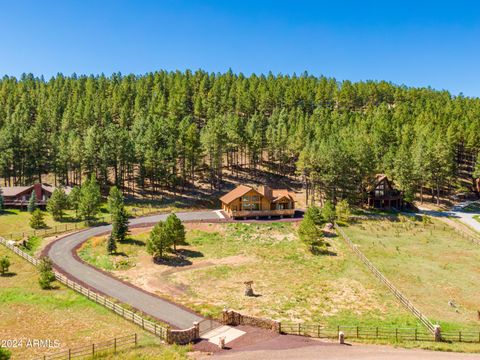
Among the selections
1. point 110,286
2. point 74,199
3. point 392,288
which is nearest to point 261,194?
point 392,288

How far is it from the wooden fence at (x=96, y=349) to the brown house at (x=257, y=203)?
3989 cm

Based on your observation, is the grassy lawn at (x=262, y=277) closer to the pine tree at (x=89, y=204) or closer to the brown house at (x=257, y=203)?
the brown house at (x=257, y=203)

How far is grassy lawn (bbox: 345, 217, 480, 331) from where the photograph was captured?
114 ft

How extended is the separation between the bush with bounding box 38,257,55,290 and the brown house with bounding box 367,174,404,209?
60.3 m

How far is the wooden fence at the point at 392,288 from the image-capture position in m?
31.1

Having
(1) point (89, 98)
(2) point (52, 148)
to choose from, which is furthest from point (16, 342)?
(1) point (89, 98)

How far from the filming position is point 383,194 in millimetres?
77000

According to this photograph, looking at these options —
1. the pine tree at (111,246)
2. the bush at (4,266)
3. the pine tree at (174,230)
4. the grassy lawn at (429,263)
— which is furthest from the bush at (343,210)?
the bush at (4,266)

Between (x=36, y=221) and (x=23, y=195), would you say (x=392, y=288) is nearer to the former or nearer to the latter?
(x=36, y=221)

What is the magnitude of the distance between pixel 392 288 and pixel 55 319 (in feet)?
102

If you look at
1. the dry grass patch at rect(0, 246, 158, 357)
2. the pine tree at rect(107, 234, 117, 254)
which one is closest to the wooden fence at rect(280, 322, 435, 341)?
the dry grass patch at rect(0, 246, 158, 357)

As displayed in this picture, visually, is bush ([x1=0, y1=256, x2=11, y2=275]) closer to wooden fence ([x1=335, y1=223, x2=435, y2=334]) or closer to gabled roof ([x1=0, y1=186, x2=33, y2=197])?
gabled roof ([x1=0, y1=186, x2=33, y2=197])

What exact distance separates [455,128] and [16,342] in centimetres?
10153

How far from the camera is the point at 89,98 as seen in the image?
111000 millimetres
